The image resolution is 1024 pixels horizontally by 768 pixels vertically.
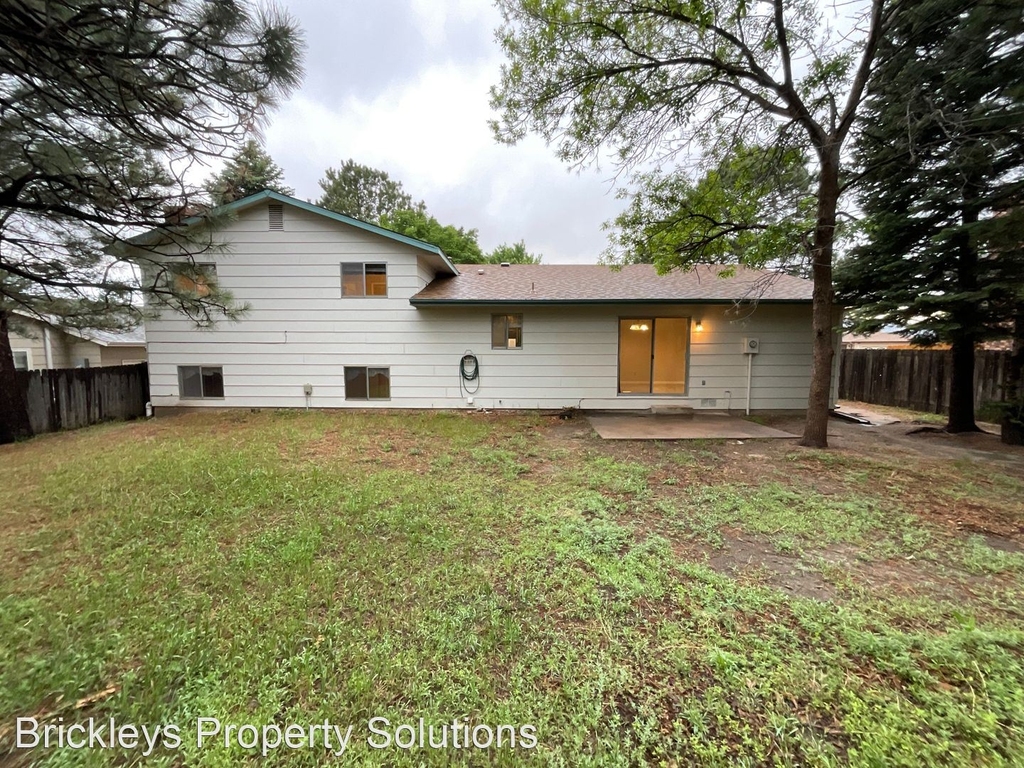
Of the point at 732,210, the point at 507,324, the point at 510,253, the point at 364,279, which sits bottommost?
the point at 507,324

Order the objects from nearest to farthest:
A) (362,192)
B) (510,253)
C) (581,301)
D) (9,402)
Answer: (9,402), (581,301), (362,192), (510,253)

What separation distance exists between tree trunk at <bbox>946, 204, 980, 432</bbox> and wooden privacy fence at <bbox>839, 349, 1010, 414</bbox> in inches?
52.8

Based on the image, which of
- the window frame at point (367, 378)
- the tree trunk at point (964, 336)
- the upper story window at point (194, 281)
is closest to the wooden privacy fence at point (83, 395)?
the window frame at point (367, 378)

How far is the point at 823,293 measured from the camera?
5797mm

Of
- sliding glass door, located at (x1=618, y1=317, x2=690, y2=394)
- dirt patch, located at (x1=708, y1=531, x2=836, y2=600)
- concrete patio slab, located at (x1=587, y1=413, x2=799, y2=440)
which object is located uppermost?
sliding glass door, located at (x1=618, y1=317, x2=690, y2=394)

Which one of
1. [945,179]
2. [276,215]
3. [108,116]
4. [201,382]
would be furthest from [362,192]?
[945,179]

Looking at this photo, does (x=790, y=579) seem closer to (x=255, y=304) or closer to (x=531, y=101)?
(x=531, y=101)

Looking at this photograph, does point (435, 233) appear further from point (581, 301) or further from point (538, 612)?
A: point (538, 612)

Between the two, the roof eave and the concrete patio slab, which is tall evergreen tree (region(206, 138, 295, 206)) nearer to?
the roof eave

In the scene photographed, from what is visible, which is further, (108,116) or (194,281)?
(194,281)

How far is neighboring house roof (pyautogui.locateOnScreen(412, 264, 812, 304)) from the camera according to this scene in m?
8.22

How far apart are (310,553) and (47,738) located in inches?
55.5

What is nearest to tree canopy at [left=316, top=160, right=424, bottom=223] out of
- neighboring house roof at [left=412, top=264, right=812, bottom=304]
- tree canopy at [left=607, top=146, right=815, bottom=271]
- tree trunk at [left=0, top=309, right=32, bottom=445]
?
neighboring house roof at [left=412, top=264, right=812, bottom=304]

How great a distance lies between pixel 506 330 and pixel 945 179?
7953mm
